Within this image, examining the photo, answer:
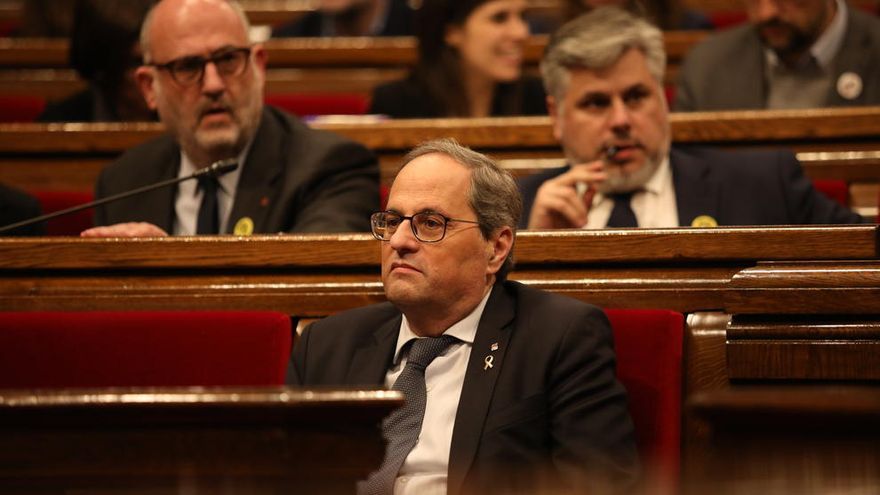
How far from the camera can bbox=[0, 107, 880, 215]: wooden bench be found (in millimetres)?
2074

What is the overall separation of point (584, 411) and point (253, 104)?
932mm

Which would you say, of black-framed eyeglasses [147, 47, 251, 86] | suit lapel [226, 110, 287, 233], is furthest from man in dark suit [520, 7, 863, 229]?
black-framed eyeglasses [147, 47, 251, 86]

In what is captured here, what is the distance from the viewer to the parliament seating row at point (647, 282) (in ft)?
3.77

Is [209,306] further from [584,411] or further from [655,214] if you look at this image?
[655,214]

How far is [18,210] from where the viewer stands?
1.89 m

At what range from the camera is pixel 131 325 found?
1.39 m

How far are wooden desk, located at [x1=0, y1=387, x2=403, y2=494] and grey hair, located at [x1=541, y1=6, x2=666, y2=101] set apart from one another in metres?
1.19

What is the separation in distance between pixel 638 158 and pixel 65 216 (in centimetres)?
96

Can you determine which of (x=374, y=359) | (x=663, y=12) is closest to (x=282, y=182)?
(x=374, y=359)

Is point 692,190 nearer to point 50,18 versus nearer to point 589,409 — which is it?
point 589,409

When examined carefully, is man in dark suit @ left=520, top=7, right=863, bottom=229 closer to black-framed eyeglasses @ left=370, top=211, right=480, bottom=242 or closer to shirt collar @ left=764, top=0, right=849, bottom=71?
black-framed eyeglasses @ left=370, top=211, right=480, bottom=242

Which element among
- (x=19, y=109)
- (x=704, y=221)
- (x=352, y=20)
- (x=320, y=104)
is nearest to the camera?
(x=704, y=221)

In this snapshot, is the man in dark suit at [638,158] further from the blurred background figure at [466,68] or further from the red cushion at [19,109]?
the red cushion at [19,109]

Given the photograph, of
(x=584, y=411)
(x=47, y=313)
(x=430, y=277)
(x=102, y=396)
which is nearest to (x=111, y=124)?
(x=47, y=313)
